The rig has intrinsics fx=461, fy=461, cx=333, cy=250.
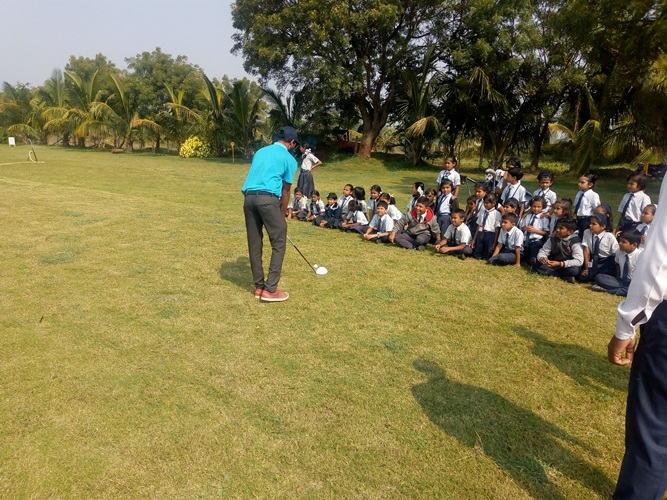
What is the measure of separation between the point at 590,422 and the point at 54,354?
4.12 meters

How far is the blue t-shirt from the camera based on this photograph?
489 cm

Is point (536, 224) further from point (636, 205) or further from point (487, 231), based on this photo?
point (636, 205)

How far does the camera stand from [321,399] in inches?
129

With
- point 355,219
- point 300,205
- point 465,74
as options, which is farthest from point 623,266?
point 465,74

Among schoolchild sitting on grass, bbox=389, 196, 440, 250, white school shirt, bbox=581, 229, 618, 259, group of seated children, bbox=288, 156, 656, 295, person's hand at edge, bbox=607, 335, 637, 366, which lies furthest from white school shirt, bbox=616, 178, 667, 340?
schoolchild sitting on grass, bbox=389, 196, 440, 250

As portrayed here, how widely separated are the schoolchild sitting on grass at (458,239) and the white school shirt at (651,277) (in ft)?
17.5

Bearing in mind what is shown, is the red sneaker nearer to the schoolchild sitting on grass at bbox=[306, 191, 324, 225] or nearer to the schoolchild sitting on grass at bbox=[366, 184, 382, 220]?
the schoolchild sitting on grass at bbox=[366, 184, 382, 220]

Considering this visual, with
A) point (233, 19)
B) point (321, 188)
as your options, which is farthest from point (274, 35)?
point (321, 188)

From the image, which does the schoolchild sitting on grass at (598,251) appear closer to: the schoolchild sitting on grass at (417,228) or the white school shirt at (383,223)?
the schoolchild sitting on grass at (417,228)

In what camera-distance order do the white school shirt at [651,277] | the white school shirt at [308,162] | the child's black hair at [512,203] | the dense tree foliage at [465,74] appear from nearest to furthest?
the white school shirt at [651,277] → the child's black hair at [512,203] → the white school shirt at [308,162] → the dense tree foliage at [465,74]

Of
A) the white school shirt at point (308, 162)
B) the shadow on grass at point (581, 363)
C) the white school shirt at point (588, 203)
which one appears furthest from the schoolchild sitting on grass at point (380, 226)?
the white school shirt at point (308, 162)

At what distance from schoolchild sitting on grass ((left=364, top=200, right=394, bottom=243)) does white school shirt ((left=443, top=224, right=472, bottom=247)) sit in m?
1.00

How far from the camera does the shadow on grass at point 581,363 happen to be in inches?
141

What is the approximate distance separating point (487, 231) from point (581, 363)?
3452 millimetres
